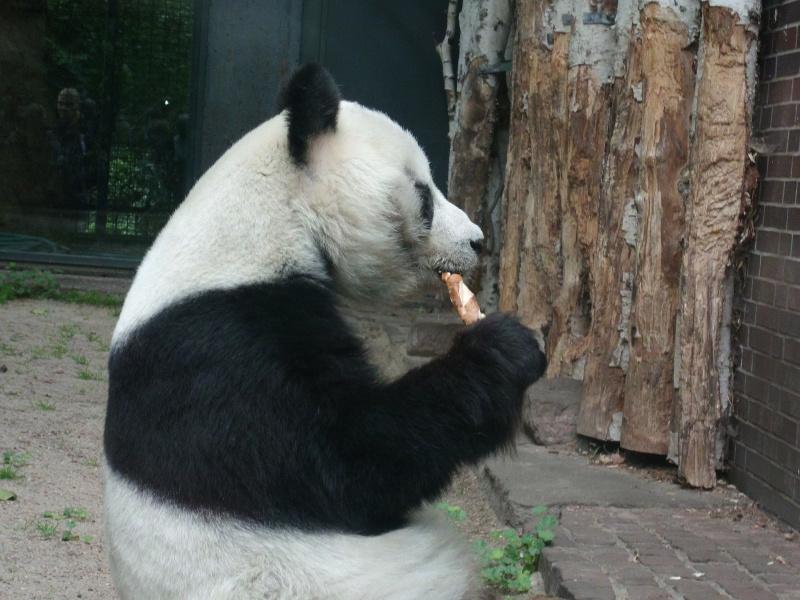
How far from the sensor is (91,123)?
1215 cm

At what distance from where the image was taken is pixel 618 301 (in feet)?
19.9

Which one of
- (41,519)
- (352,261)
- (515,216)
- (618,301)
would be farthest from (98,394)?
(352,261)

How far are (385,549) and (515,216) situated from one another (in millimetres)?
4606

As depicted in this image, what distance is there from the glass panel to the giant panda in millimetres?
8963

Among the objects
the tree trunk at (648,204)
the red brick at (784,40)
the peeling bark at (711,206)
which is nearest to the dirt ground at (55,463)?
the tree trunk at (648,204)

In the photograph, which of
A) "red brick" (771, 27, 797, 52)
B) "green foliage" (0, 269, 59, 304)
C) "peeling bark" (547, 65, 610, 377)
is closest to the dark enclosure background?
"green foliage" (0, 269, 59, 304)

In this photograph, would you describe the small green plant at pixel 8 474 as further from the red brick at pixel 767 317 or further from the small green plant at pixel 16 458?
the red brick at pixel 767 317

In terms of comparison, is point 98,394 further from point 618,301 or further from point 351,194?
point 351,194

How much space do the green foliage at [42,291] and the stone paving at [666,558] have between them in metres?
6.84

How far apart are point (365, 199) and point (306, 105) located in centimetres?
33

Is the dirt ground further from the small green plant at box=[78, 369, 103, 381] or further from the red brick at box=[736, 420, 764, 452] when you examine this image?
the red brick at box=[736, 420, 764, 452]

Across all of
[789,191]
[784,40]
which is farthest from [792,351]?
[784,40]

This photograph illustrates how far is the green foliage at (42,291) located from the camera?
10953mm

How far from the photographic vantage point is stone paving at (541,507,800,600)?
443cm
